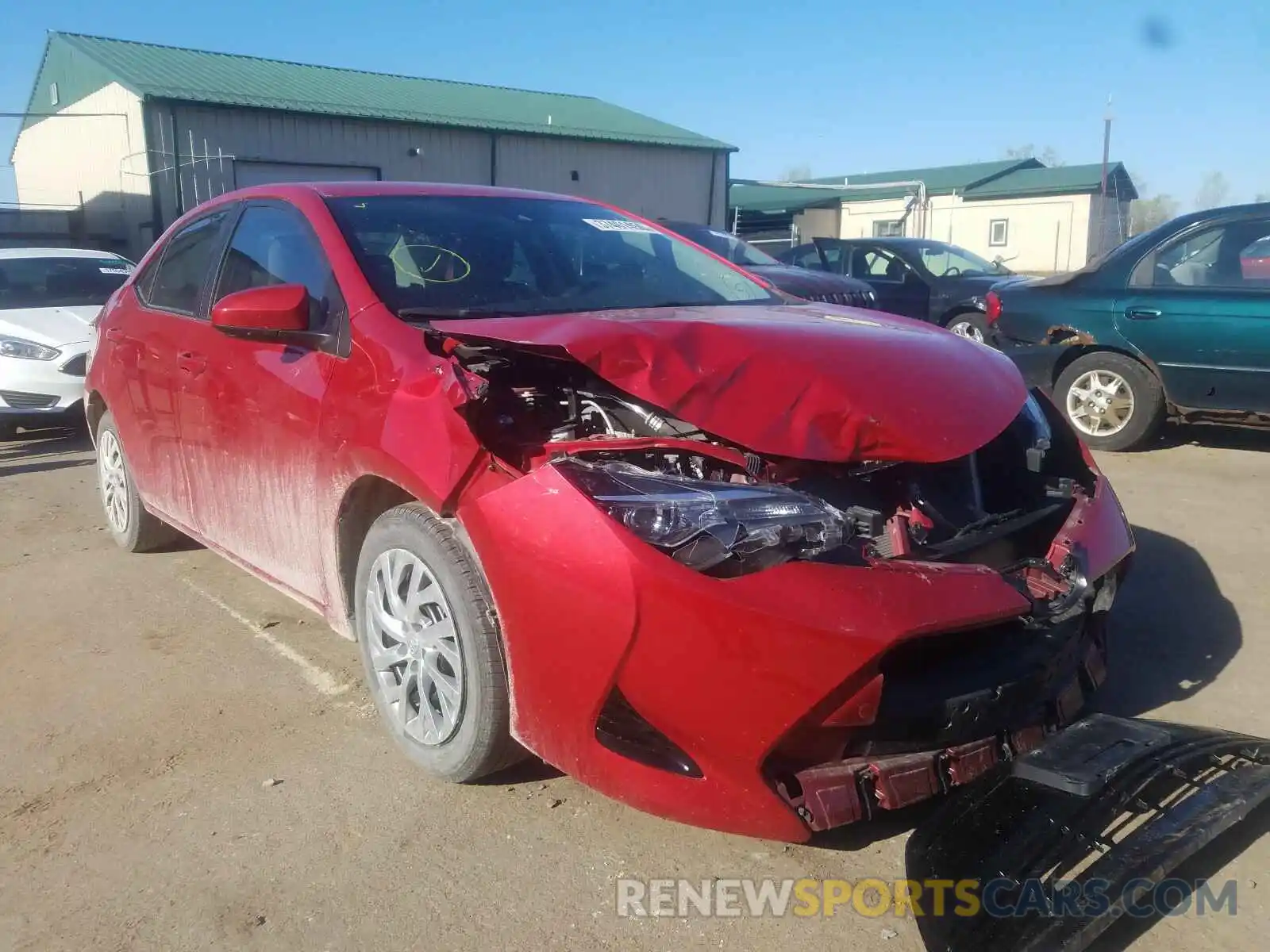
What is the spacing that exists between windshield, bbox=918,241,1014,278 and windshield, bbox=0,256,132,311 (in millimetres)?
8730

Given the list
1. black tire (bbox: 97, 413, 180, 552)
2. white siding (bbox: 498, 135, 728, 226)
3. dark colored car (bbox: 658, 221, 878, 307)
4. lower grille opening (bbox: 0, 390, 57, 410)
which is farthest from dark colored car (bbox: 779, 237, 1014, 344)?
white siding (bbox: 498, 135, 728, 226)

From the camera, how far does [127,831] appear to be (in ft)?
9.01

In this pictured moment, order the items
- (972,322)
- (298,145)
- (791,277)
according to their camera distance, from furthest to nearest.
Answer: (298,145) → (972,322) → (791,277)

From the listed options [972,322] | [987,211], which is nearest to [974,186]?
[987,211]

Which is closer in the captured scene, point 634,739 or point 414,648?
point 634,739

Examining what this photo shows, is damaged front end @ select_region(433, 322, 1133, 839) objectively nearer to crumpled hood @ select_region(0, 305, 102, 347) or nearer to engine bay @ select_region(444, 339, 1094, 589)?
engine bay @ select_region(444, 339, 1094, 589)

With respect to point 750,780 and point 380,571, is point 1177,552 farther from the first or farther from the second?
point 380,571

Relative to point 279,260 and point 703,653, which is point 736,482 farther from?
point 279,260

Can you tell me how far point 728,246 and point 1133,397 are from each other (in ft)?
18.4

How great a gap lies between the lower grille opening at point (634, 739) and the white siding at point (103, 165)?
19.5 meters

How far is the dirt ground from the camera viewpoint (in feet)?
7.66

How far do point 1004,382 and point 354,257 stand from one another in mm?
1995

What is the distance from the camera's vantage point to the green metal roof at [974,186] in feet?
113

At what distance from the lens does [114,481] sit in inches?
202
